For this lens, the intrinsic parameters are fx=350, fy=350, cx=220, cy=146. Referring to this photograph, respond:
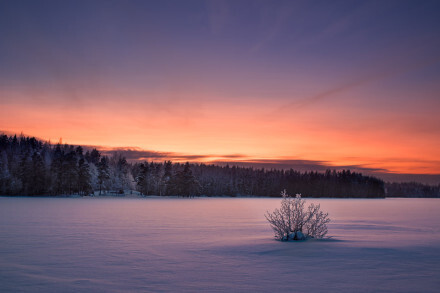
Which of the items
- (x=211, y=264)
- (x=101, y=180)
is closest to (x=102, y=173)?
(x=101, y=180)

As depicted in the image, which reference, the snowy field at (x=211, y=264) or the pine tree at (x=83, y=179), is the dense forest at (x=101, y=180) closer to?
the pine tree at (x=83, y=179)

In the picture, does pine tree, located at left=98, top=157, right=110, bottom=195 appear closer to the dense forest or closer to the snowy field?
the dense forest

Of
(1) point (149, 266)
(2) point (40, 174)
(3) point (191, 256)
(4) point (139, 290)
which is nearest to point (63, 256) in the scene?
(1) point (149, 266)

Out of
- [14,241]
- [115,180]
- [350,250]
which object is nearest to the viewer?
[350,250]

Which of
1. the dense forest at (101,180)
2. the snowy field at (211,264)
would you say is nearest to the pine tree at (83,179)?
the dense forest at (101,180)

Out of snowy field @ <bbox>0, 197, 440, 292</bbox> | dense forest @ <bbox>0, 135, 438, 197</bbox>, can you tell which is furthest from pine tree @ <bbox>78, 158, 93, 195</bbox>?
snowy field @ <bbox>0, 197, 440, 292</bbox>

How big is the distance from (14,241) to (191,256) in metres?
9.25

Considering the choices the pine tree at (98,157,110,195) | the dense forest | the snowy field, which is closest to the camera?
the snowy field

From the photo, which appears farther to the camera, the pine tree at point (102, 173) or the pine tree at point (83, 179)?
the pine tree at point (102, 173)

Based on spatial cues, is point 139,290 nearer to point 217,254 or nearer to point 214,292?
point 214,292

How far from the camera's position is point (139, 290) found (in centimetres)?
899

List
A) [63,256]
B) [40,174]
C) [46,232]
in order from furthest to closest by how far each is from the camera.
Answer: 1. [40,174]
2. [46,232]
3. [63,256]

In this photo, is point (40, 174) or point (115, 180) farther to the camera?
point (115, 180)

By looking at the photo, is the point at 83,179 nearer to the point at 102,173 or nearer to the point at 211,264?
the point at 102,173
